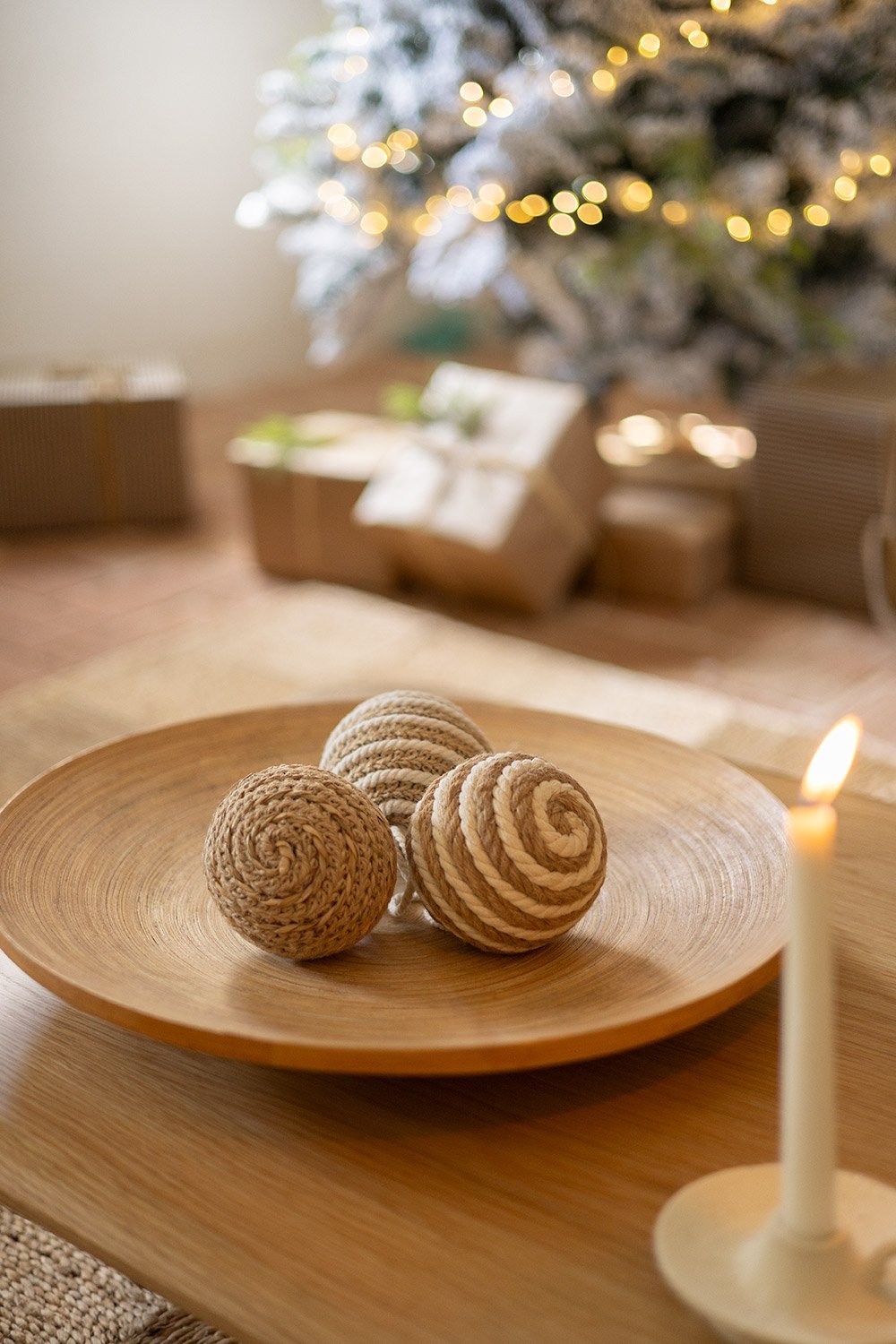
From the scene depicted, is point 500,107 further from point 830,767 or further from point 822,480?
point 830,767

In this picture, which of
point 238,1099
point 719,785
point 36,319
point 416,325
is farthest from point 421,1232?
point 416,325

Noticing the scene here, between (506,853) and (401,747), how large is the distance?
0.39ft

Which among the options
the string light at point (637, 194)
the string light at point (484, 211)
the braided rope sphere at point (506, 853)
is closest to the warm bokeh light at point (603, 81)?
the string light at point (637, 194)

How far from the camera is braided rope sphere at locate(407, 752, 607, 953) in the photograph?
2.04ft

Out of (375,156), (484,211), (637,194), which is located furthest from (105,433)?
(637,194)

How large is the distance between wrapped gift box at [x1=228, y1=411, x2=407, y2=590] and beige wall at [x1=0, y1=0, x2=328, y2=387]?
4.30 feet

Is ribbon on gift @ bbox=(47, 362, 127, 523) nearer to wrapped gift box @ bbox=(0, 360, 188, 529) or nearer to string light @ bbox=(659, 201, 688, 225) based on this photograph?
wrapped gift box @ bbox=(0, 360, 188, 529)

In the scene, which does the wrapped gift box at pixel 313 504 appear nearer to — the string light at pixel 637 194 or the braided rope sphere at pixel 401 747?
the string light at pixel 637 194

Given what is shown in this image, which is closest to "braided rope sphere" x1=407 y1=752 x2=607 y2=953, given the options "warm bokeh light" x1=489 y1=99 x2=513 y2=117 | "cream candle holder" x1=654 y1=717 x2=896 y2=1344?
"cream candle holder" x1=654 y1=717 x2=896 y2=1344

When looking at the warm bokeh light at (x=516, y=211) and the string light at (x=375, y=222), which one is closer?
the warm bokeh light at (x=516, y=211)

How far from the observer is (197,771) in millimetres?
828

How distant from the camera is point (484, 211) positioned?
6.66ft

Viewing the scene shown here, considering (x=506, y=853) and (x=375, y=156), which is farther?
(x=375, y=156)

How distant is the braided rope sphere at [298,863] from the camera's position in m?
0.61
